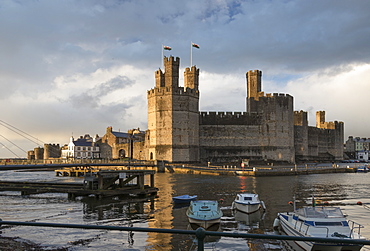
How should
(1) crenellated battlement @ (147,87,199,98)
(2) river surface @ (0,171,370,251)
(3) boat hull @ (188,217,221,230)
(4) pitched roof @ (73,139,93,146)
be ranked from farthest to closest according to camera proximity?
(4) pitched roof @ (73,139,93,146) < (1) crenellated battlement @ (147,87,199,98) < (3) boat hull @ (188,217,221,230) < (2) river surface @ (0,171,370,251)

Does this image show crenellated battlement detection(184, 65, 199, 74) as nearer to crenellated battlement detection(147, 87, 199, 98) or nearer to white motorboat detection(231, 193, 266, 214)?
crenellated battlement detection(147, 87, 199, 98)

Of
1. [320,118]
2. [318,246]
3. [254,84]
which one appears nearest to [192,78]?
[254,84]

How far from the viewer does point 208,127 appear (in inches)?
2559

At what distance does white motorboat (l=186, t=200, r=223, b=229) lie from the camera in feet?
52.3

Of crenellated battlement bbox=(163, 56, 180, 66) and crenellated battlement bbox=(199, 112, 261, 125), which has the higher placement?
crenellated battlement bbox=(163, 56, 180, 66)

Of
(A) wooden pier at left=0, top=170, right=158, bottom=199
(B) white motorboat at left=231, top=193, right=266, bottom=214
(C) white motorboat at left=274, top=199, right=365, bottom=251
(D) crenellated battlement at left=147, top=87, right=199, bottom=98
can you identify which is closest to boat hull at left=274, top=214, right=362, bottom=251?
(C) white motorboat at left=274, top=199, right=365, bottom=251

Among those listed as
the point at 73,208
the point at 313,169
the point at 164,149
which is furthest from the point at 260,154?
the point at 73,208

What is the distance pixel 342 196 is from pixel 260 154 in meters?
38.9

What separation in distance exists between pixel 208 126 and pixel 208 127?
0.19 m

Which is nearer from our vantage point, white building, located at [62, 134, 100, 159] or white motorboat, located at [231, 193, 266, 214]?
white motorboat, located at [231, 193, 266, 214]

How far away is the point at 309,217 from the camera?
13.7m

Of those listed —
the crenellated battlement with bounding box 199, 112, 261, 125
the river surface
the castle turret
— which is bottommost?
the river surface

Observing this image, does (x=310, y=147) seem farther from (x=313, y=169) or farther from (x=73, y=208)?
(x=73, y=208)

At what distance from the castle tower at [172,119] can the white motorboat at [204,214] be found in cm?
4277
